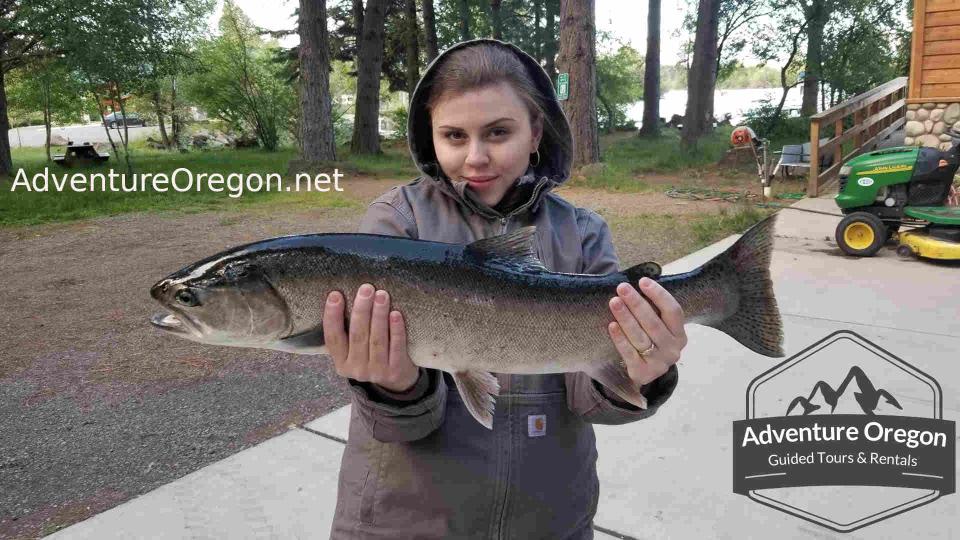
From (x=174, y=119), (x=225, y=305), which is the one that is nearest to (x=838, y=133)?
(x=225, y=305)

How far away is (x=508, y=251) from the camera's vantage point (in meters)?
1.64

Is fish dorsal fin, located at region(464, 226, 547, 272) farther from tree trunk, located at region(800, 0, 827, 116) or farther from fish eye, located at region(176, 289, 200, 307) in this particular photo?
tree trunk, located at region(800, 0, 827, 116)

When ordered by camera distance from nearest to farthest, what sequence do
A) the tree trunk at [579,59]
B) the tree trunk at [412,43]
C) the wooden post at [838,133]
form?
the wooden post at [838,133] < the tree trunk at [579,59] < the tree trunk at [412,43]

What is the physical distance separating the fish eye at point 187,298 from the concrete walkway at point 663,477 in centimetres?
148

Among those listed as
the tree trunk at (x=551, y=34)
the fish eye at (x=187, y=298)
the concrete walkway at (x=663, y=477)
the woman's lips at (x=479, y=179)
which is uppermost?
the tree trunk at (x=551, y=34)

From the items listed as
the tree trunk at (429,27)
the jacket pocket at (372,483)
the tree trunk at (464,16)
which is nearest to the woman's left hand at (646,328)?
the jacket pocket at (372,483)

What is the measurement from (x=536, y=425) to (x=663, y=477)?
1.62 m

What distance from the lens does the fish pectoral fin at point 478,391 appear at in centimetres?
162

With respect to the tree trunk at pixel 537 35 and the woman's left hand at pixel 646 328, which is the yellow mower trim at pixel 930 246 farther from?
the tree trunk at pixel 537 35

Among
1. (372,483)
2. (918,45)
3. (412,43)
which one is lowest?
(372,483)

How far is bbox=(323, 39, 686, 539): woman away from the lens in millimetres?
1636

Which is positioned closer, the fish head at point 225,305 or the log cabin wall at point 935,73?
the fish head at point 225,305

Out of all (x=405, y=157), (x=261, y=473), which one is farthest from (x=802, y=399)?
(x=405, y=157)
